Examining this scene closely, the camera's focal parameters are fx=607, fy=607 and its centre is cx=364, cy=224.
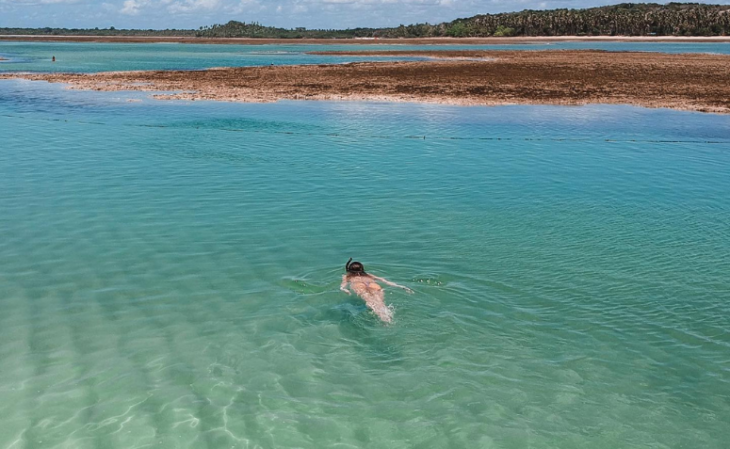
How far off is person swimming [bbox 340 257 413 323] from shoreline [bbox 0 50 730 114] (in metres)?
32.9

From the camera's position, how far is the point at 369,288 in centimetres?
1197

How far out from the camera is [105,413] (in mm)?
8664

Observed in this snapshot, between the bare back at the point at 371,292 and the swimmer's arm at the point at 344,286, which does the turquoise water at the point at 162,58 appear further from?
the bare back at the point at 371,292

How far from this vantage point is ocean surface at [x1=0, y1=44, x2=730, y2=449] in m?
8.72

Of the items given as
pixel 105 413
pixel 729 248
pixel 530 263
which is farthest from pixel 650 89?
pixel 105 413

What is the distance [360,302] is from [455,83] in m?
45.2

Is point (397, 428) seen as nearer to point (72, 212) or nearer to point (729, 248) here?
point (729, 248)

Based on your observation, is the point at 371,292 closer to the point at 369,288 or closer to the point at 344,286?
the point at 369,288

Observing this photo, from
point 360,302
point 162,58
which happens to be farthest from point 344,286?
point 162,58

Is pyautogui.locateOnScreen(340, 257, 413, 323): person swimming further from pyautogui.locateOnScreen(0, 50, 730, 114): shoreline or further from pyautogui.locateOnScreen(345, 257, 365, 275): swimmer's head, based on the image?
pyautogui.locateOnScreen(0, 50, 730, 114): shoreline

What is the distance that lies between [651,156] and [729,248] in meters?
12.6

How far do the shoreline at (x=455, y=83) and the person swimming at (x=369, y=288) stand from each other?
3293 cm

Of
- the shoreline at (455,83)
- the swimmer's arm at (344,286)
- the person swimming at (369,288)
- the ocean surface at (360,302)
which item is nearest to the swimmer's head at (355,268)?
the person swimming at (369,288)

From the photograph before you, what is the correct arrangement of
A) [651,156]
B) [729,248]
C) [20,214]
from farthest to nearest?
[651,156] < [20,214] < [729,248]
